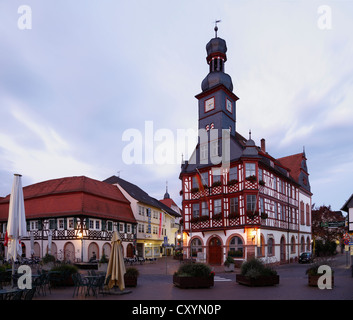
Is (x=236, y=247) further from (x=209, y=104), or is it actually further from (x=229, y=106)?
(x=209, y=104)

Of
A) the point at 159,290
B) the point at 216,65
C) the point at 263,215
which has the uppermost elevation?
the point at 216,65

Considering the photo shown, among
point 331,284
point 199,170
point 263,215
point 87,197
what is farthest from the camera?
point 87,197

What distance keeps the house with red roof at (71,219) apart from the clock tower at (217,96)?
14.9m

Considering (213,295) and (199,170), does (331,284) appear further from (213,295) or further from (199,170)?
(199,170)

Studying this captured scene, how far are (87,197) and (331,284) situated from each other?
28.7 metres

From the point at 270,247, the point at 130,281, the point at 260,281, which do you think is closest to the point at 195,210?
the point at 270,247

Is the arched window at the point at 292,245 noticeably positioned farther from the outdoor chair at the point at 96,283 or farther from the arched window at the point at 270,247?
the outdoor chair at the point at 96,283

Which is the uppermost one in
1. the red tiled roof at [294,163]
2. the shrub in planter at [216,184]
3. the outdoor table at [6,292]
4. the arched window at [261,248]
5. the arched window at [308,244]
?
the red tiled roof at [294,163]

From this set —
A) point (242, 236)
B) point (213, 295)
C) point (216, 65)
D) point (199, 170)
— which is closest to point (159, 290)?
point (213, 295)

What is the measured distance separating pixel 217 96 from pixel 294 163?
61.8 ft

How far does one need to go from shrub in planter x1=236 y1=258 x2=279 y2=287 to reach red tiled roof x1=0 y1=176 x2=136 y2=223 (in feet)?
77.8

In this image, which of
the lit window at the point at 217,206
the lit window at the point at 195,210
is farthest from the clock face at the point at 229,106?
the lit window at the point at 195,210

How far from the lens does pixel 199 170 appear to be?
35.9 meters

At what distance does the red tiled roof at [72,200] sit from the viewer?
38.1 metres
